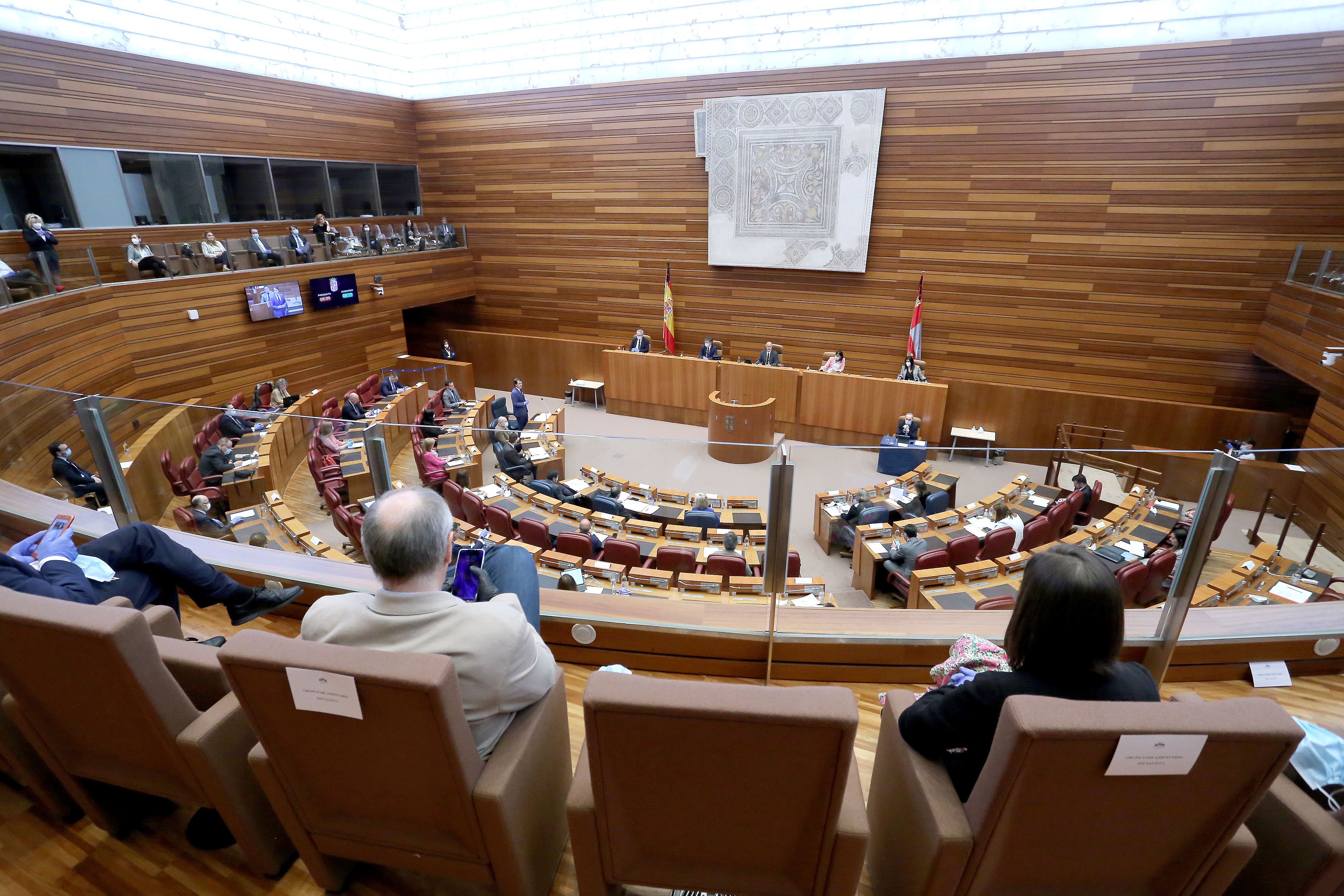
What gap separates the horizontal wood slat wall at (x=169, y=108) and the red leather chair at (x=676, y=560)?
29.7ft

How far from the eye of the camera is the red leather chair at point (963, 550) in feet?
17.6

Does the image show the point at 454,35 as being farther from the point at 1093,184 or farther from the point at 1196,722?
the point at 1196,722

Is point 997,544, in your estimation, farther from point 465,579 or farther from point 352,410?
point 352,410

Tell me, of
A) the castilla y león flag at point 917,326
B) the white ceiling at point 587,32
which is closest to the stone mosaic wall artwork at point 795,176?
the white ceiling at point 587,32

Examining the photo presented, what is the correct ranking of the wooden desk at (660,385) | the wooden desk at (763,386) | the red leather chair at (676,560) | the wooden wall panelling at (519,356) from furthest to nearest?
the wooden wall panelling at (519,356) < the wooden desk at (660,385) < the wooden desk at (763,386) < the red leather chair at (676,560)

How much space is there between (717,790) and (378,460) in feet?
7.30

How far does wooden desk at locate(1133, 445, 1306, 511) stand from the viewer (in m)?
2.56

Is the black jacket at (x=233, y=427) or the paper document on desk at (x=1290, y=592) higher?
the black jacket at (x=233, y=427)

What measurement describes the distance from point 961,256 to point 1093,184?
179 centimetres

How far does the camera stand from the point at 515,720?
1565 mm

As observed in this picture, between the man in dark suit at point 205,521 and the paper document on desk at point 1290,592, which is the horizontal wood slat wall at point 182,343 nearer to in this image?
the man in dark suit at point 205,521

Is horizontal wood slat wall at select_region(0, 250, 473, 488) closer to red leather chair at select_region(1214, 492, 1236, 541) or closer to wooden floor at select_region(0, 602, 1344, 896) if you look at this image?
wooden floor at select_region(0, 602, 1344, 896)

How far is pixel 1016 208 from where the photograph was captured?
9.09 metres

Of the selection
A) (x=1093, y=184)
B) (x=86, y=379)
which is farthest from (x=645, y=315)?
(x=86, y=379)
